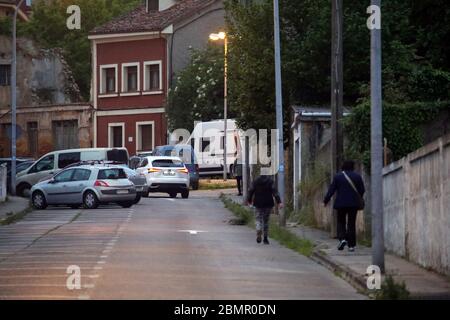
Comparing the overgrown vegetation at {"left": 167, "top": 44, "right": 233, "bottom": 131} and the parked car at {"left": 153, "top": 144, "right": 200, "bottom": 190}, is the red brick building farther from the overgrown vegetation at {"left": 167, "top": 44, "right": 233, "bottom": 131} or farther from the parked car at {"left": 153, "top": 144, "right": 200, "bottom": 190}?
the parked car at {"left": 153, "top": 144, "right": 200, "bottom": 190}

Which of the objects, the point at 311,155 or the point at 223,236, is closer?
the point at 223,236

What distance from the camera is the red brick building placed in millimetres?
67688

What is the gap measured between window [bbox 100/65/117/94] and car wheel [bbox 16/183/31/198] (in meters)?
21.9

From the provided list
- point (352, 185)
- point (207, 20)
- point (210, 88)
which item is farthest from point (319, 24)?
point (207, 20)

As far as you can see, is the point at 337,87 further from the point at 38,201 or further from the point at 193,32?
the point at 193,32

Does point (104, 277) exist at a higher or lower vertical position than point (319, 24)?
lower

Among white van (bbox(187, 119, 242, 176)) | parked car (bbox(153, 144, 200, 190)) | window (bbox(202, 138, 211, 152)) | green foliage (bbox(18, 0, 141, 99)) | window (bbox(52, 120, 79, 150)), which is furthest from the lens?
green foliage (bbox(18, 0, 141, 99))

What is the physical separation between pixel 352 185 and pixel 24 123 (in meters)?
46.9

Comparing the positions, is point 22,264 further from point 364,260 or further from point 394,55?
point 394,55

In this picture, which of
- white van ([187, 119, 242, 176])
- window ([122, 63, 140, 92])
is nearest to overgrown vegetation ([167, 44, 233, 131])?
white van ([187, 119, 242, 176])

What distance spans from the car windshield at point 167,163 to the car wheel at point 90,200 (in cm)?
663
